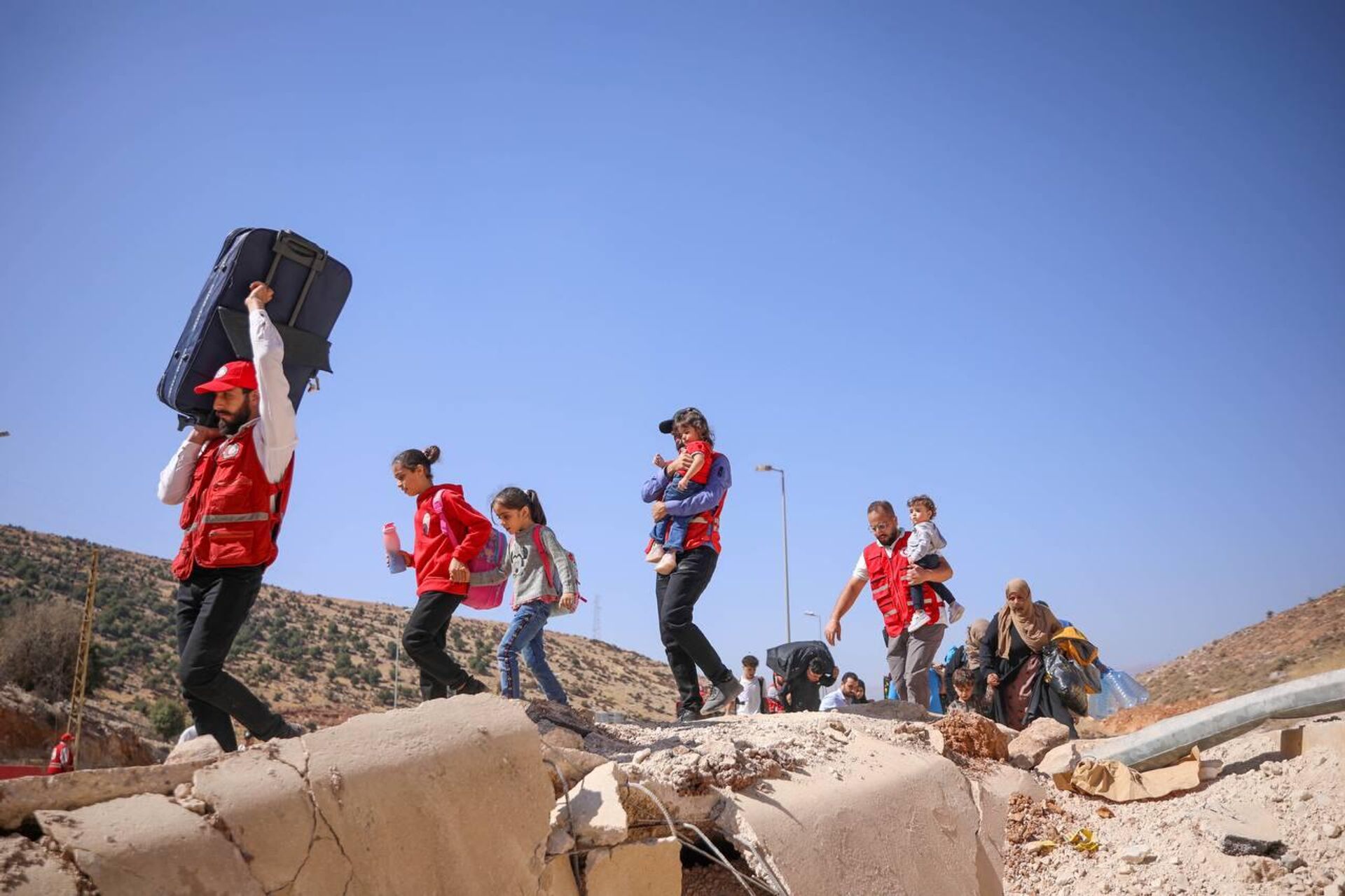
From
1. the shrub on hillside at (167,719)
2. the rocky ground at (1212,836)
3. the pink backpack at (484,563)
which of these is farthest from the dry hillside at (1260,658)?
the shrub on hillside at (167,719)

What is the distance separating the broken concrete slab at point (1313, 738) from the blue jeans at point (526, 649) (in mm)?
4381

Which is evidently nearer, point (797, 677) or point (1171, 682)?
point (797, 677)

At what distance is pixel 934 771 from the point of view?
512cm

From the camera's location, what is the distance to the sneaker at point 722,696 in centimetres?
578

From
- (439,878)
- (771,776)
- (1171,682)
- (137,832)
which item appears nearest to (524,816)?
(439,878)

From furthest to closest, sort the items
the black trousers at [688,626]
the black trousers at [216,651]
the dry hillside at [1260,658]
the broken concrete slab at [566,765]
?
the dry hillside at [1260,658] < the black trousers at [688,626] < the black trousers at [216,651] < the broken concrete slab at [566,765]

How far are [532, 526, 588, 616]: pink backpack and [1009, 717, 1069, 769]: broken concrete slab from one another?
121 inches

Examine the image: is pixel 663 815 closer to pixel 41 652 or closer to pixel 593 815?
pixel 593 815

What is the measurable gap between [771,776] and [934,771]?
4.19 feet

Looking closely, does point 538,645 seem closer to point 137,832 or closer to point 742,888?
point 742,888

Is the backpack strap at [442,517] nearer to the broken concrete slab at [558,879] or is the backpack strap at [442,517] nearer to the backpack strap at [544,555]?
the backpack strap at [544,555]

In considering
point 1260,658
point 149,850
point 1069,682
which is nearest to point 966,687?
point 1069,682

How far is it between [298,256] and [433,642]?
222 centimetres

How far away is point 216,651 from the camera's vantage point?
4211mm
